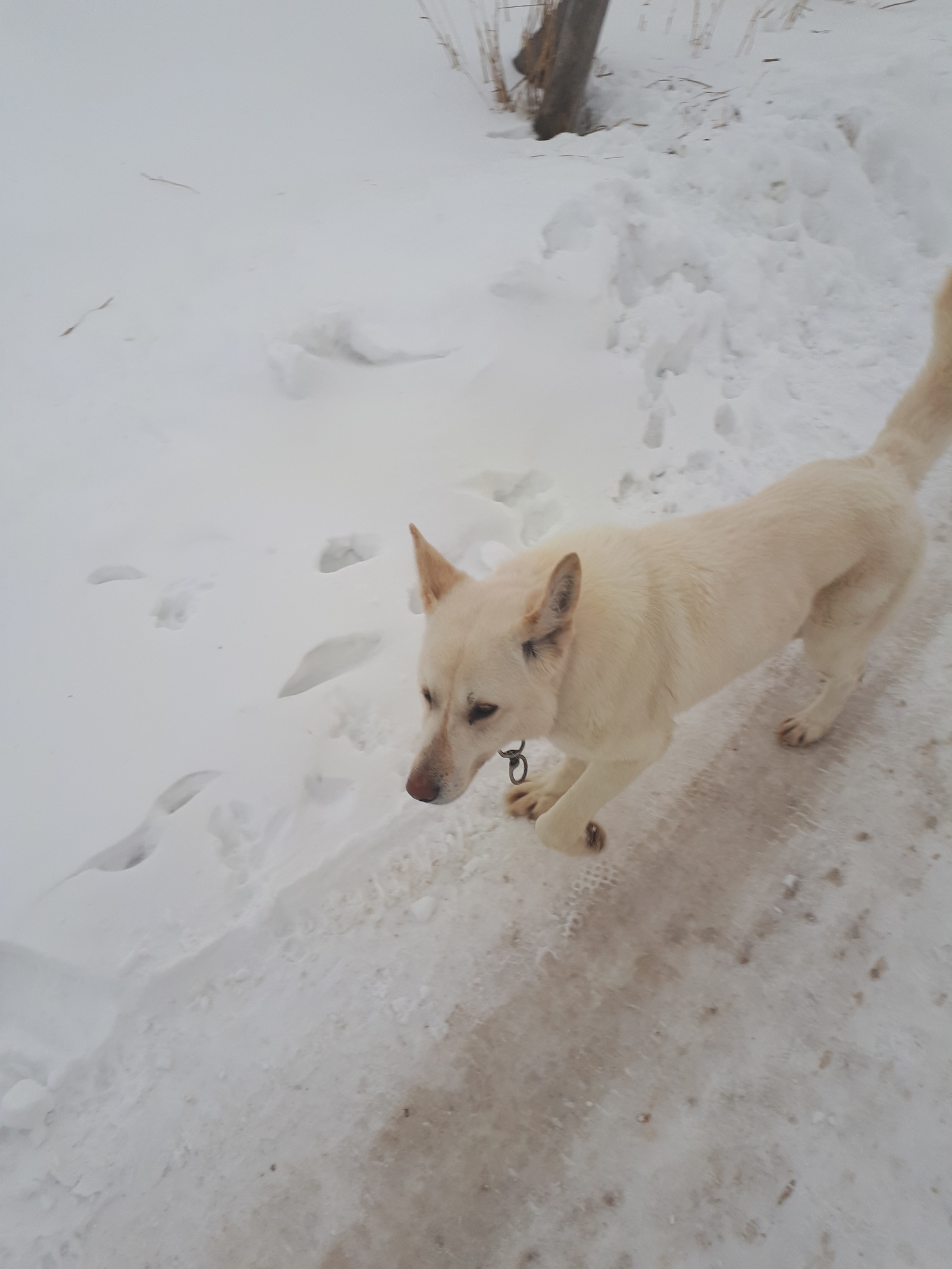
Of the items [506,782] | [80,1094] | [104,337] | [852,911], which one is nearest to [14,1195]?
[80,1094]

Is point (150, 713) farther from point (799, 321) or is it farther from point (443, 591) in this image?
point (799, 321)

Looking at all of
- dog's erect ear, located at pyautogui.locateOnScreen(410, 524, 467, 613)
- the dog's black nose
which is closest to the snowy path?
the dog's black nose

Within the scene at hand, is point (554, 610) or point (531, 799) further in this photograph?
point (531, 799)

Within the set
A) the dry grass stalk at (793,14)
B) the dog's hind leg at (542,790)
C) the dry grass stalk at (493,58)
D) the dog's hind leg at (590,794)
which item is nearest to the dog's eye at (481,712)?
the dog's hind leg at (590,794)

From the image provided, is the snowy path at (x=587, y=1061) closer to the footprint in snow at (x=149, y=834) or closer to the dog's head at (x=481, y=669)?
the footprint in snow at (x=149, y=834)

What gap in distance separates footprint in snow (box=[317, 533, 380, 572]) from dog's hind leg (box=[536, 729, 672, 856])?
1.58m

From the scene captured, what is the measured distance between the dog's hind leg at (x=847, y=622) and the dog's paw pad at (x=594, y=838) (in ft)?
3.32

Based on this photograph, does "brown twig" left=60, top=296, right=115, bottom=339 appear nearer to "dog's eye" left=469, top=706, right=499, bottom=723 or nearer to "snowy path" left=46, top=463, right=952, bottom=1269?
"snowy path" left=46, top=463, right=952, bottom=1269

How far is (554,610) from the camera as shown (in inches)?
66.4

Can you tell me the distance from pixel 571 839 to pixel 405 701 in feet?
2.99

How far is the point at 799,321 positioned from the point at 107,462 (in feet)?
14.3

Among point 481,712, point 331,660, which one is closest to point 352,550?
point 331,660

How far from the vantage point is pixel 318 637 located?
2846 mm

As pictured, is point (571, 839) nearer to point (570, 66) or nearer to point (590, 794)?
point (590, 794)
